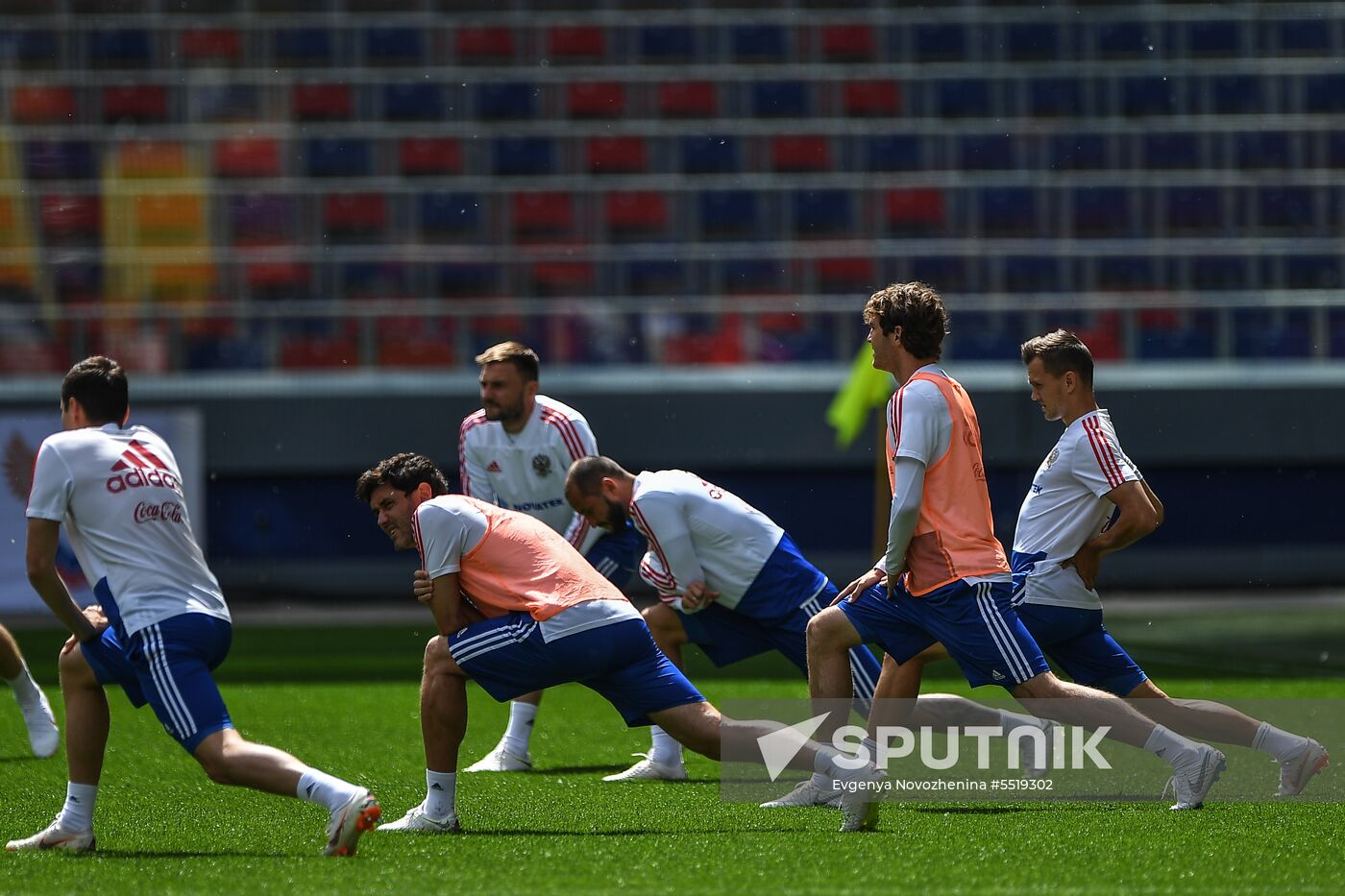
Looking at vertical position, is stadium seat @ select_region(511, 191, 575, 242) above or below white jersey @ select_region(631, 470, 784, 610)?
above

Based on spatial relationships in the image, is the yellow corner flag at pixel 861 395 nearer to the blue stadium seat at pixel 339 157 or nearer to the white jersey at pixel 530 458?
the blue stadium seat at pixel 339 157

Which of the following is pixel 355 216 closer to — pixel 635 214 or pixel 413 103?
pixel 413 103

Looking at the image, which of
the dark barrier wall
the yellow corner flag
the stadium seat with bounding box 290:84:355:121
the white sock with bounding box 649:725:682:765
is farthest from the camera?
the stadium seat with bounding box 290:84:355:121

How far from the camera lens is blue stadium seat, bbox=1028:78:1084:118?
23.1 meters

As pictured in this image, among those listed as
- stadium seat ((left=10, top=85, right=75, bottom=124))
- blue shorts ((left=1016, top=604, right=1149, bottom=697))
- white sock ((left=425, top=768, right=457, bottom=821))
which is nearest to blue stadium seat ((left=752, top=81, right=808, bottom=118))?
stadium seat ((left=10, top=85, right=75, bottom=124))

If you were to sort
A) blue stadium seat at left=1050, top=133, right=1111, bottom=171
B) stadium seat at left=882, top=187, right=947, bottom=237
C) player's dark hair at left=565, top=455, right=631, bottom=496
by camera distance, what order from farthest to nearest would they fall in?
blue stadium seat at left=1050, top=133, right=1111, bottom=171, stadium seat at left=882, top=187, right=947, bottom=237, player's dark hair at left=565, top=455, right=631, bottom=496

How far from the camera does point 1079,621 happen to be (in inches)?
238

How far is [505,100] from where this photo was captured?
23281 mm

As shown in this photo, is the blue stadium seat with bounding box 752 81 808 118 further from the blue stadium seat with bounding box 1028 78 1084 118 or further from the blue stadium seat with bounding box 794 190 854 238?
the blue stadium seat with bounding box 1028 78 1084 118

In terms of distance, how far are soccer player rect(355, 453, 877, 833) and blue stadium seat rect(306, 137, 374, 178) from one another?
18.0m

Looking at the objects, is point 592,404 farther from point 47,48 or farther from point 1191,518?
point 47,48

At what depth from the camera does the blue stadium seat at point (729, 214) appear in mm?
22500

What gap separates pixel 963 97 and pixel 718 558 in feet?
58.4

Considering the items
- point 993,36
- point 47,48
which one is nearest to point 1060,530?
point 993,36
